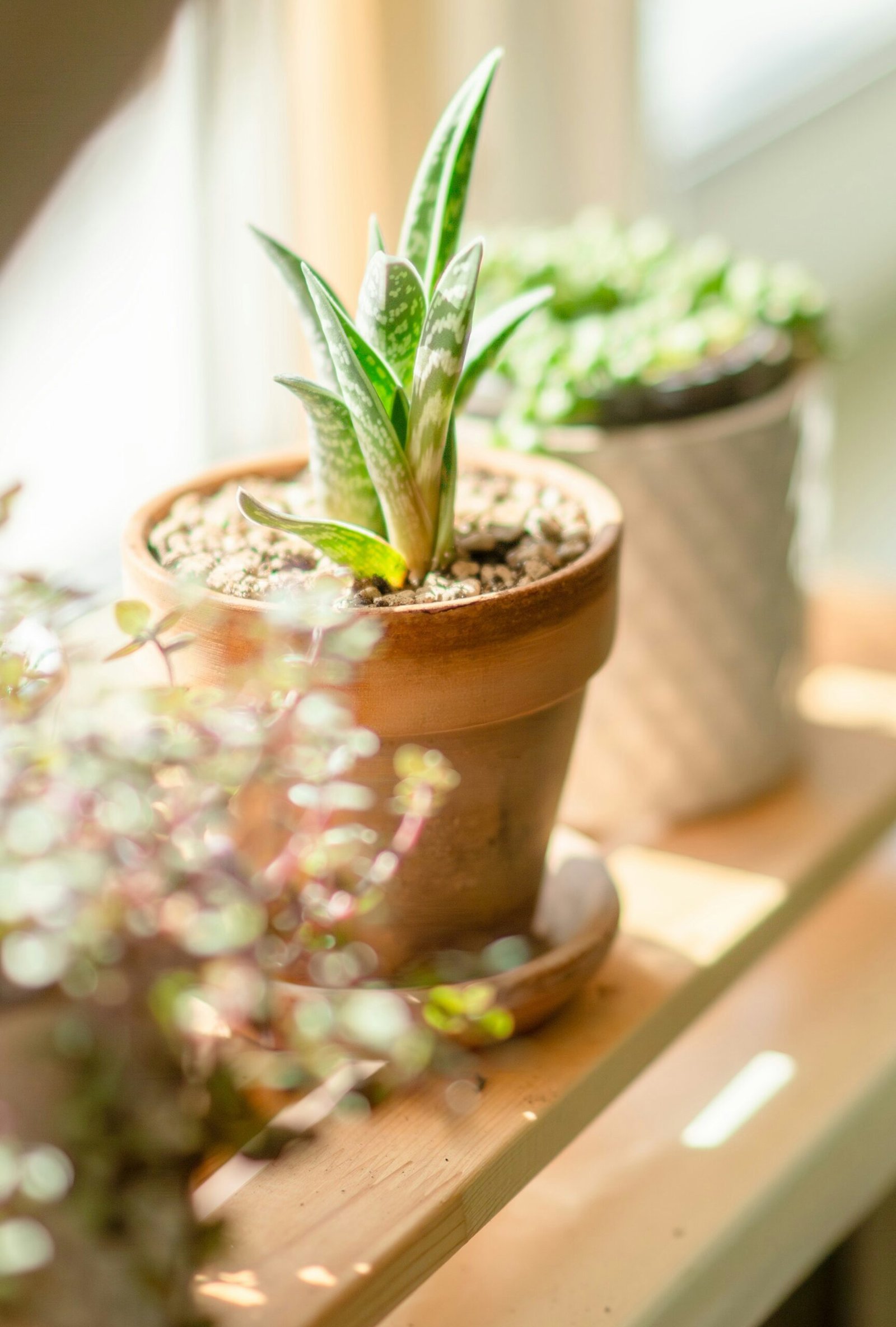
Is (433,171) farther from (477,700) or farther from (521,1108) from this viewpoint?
(521,1108)

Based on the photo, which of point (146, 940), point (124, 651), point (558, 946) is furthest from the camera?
point (558, 946)

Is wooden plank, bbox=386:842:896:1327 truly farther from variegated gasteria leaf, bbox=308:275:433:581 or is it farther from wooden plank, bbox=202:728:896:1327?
variegated gasteria leaf, bbox=308:275:433:581

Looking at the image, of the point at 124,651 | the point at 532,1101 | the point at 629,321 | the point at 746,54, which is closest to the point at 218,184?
the point at 629,321

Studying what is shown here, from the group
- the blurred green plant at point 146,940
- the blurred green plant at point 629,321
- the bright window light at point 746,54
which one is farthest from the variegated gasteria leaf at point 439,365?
the bright window light at point 746,54

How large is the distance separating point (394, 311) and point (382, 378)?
3cm

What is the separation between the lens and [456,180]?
1.95ft

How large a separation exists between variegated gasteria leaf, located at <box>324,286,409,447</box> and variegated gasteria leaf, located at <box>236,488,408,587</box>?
0.05 m

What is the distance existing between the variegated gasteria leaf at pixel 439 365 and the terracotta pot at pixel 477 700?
0.24ft

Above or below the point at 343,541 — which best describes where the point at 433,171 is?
above

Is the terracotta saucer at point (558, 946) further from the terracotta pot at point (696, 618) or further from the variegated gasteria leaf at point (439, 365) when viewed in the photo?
the variegated gasteria leaf at point (439, 365)

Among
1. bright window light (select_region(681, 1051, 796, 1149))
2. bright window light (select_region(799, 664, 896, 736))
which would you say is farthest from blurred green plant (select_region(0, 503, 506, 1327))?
bright window light (select_region(799, 664, 896, 736))

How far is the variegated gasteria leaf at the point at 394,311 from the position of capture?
1.80ft

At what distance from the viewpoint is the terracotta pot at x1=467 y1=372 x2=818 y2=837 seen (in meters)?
0.79

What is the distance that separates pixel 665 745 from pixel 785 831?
0.33 feet
